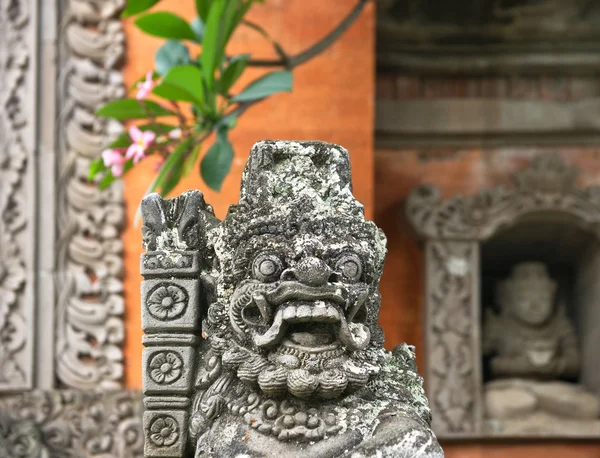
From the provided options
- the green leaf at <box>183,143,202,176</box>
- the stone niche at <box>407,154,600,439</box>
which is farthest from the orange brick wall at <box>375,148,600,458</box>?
the green leaf at <box>183,143,202,176</box>

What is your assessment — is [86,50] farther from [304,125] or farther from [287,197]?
[287,197]

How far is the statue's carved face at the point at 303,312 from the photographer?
2.60 m

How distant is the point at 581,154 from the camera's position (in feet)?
20.6

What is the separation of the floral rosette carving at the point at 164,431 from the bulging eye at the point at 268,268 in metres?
0.46

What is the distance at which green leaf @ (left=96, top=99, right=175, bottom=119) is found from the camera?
14.4 ft

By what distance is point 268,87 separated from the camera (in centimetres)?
441

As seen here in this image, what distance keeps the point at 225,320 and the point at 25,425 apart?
9.27 feet

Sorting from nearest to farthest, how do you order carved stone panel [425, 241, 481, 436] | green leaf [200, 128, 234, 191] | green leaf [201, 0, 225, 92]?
1. green leaf [201, 0, 225, 92]
2. green leaf [200, 128, 234, 191]
3. carved stone panel [425, 241, 481, 436]

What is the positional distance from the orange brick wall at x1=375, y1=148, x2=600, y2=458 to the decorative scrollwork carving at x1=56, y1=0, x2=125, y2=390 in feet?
5.49

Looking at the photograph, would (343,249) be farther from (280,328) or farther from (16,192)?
(16,192)

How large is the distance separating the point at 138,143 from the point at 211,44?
1.83ft

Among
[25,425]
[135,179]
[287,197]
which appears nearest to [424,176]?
[135,179]

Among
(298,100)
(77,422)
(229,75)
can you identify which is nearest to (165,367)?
(229,75)

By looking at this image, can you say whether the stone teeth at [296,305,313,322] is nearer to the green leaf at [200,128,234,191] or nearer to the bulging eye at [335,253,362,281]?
the bulging eye at [335,253,362,281]
